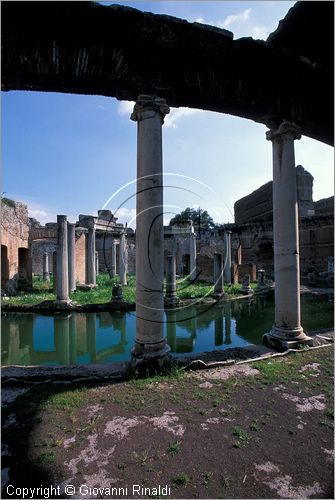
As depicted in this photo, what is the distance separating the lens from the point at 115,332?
361 inches

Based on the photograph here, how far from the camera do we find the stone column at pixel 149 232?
432 cm

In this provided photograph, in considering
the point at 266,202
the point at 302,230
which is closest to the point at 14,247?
the point at 302,230

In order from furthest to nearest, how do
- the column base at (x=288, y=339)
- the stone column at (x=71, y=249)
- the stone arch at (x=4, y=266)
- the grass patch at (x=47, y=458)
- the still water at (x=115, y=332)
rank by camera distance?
the stone arch at (x=4, y=266)
the stone column at (x=71, y=249)
the still water at (x=115, y=332)
the column base at (x=288, y=339)
the grass patch at (x=47, y=458)

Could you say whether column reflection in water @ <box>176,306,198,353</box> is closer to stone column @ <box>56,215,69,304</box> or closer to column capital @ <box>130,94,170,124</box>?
column capital @ <box>130,94,170,124</box>

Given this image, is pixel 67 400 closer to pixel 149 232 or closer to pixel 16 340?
pixel 149 232

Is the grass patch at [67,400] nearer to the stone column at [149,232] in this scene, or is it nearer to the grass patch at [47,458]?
the grass patch at [47,458]

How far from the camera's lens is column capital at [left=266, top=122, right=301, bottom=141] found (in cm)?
534

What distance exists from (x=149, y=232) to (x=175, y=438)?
111 inches

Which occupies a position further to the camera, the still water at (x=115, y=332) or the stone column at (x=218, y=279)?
the stone column at (x=218, y=279)

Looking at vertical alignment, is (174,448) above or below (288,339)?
below

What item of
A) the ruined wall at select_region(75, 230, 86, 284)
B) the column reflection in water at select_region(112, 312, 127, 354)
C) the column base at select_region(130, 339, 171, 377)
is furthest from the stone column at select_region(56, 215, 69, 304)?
the ruined wall at select_region(75, 230, 86, 284)

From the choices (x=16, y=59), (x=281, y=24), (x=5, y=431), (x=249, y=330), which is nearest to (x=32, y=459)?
(x=5, y=431)

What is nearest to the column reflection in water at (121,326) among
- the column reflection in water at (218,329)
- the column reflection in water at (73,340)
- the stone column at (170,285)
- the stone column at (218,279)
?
the column reflection in water at (73,340)

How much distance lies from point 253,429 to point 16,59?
6243 mm
